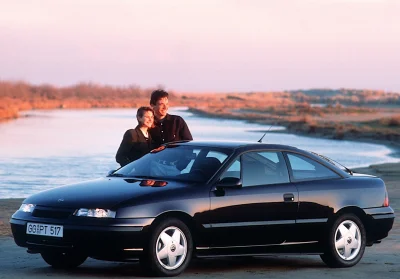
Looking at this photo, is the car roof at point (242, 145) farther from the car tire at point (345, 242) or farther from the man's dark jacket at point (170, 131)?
the man's dark jacket at point (170, 131)

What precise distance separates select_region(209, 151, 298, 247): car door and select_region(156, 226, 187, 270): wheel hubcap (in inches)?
15.5

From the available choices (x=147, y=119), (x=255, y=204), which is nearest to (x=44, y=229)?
(x=255, y=204)

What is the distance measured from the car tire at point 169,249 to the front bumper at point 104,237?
0.11 metres

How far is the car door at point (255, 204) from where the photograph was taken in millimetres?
11203

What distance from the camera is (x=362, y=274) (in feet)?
38.3

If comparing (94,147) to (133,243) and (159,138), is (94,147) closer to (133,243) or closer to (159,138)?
(159,138)

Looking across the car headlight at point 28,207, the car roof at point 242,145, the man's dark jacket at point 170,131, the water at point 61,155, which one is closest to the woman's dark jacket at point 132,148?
the man's dark jacket at point 170,131

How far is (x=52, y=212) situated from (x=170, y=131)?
10.1ft

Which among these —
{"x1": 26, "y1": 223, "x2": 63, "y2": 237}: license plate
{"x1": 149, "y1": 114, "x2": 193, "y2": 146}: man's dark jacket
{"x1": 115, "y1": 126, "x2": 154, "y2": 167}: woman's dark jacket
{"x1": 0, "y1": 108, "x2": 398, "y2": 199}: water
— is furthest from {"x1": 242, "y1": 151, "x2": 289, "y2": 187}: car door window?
{"x1": 0, "y1": 108, "x2": 398, "y2": 199}: water

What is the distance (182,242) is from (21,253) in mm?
2863

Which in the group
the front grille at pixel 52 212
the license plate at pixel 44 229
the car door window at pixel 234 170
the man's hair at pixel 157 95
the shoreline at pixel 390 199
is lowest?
the shoreline at pixel 390 199

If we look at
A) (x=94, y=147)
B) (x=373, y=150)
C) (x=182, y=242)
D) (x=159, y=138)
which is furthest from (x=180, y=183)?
(x=373, y=150)

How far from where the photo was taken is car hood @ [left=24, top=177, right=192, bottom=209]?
10.7 m

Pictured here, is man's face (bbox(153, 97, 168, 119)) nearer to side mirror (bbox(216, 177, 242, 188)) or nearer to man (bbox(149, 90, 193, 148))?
man (bbox(149, 90, 193, 148))
